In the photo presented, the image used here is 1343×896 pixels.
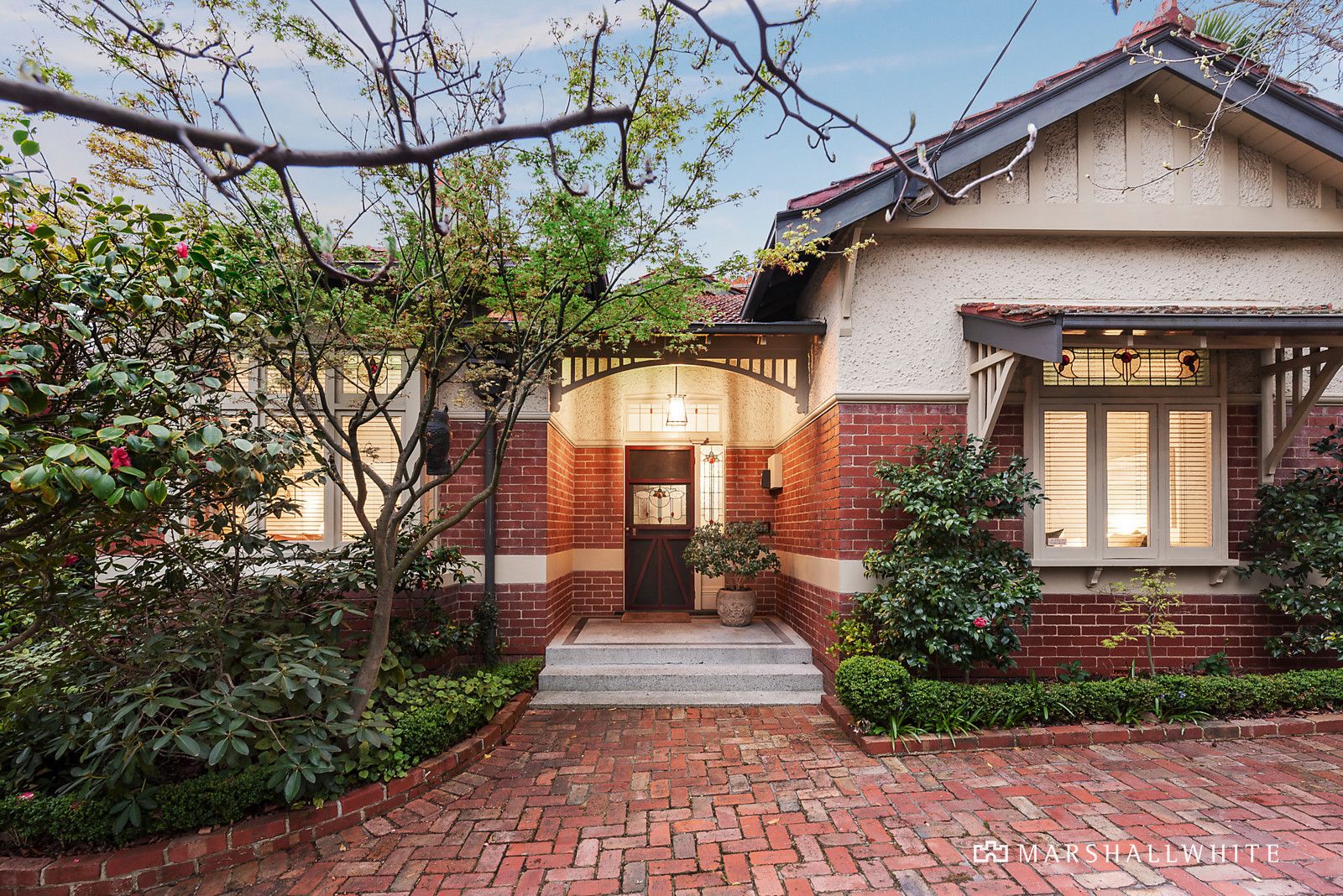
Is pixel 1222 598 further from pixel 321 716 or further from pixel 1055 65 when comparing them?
pixel 321 716

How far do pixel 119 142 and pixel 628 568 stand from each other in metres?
6.73

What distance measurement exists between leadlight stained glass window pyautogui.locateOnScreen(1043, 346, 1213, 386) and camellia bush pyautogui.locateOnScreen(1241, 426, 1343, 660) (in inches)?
42.1

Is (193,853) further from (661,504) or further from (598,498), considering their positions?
(661,504)

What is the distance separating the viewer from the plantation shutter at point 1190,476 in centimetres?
574

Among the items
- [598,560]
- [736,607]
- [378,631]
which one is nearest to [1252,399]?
[736,607]

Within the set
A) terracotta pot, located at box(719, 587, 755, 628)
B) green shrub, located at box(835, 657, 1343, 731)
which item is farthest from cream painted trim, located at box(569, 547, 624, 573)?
green shrub, located at box(835, 657, 1343, 731)

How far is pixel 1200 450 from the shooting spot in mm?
5789

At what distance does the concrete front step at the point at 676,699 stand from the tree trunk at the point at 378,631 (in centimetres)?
185

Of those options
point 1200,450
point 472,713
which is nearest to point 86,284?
point 472,713

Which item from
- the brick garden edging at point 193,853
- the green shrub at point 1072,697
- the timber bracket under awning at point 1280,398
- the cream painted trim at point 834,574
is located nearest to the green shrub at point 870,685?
the green shrub at point 1072,697

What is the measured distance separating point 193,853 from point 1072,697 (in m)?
5.68

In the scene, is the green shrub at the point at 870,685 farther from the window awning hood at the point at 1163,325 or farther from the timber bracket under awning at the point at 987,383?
the window awning hood at the point at 1163,325

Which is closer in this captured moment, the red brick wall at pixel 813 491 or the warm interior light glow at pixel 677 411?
the red brick wall at pixel 813 491

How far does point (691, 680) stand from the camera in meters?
5.96
